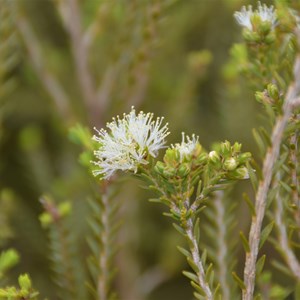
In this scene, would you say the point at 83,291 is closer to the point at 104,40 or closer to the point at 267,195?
the point at 267,195

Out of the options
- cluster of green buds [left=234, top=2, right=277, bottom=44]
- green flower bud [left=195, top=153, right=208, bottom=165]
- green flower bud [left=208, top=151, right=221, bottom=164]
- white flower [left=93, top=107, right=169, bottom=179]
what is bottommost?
green flower bud [left=208, top=151, right=221, bottom=164]

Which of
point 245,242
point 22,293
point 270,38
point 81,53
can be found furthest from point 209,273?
point 81,53

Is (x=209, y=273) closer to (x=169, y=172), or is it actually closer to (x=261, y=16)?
(x=169, y=172)

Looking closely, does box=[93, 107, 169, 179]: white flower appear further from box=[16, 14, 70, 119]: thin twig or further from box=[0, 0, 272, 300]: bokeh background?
box=[16, 14, 70, 119]: thin twig

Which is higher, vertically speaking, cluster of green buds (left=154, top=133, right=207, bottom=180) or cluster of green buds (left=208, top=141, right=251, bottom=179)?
cluster of green buds (left=154, top=133, right=207, bottom=180)

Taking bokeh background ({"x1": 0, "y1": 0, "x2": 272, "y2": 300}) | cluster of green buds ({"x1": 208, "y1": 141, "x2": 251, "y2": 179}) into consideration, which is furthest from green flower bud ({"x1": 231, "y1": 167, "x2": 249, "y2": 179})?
bokeh background ({"x1": 0, "y1": 0, "x2": 272, "y2": 300})

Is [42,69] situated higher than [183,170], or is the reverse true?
[42,69]

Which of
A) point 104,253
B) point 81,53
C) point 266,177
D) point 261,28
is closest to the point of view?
point 266,177

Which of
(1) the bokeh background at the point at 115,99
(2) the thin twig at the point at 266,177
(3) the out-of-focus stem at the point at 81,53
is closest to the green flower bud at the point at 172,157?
(2) the thin twig at the point at 266,177
